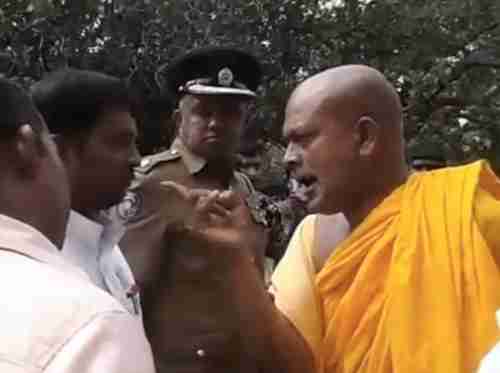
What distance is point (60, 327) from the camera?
5.14 ft

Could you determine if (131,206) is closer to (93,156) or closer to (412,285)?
(93,156)

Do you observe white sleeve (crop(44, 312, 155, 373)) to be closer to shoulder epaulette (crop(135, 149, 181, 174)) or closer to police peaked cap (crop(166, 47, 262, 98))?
shoulder epaulette (crop(135, 149, 181, 174))

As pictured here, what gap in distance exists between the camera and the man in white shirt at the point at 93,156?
3195 mm

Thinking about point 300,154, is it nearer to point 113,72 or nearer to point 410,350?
point 410,350

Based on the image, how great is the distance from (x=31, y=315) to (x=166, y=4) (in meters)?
7.29

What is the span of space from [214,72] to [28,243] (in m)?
2.72

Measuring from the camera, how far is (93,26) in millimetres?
8703

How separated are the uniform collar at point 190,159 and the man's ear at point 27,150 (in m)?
2.14

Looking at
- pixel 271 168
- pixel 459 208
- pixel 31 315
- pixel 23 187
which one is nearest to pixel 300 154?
pixel 459 208

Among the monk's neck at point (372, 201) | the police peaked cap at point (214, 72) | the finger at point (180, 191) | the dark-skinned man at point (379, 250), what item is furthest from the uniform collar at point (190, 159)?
the finger at point (180, 191)

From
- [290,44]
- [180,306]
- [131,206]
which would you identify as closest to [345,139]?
[131,206]

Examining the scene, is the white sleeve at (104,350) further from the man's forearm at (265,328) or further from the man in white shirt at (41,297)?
the man's forearm at (265,328)

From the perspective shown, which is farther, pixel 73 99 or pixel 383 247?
pixel 73 99

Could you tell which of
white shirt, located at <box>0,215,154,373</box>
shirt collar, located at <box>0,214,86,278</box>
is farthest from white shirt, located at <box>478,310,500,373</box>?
shirt collar, located at <box>0,214,86,278</box>
